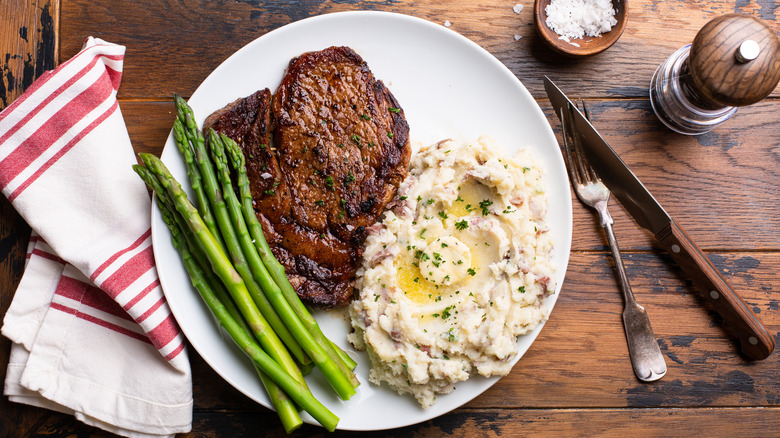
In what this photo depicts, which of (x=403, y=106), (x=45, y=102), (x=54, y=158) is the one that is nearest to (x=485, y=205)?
(x=403, y=106)

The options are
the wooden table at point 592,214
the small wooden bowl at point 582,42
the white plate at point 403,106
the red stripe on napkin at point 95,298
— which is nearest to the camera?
the white plate at point 403,106

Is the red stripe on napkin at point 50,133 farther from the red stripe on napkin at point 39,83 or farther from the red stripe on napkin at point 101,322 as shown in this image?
the red stripe on napkin at point 101,322

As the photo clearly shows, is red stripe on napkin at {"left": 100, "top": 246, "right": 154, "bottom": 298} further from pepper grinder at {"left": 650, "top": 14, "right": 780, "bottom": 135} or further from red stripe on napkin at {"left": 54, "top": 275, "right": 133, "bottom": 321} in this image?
pepper grinder at {"left": 650, "top": 14, "right": 780, "bottom": 135}

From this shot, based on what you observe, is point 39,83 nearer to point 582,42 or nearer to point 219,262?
point 219,262

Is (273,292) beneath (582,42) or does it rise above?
beneath

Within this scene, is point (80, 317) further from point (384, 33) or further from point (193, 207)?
point (384, 33)

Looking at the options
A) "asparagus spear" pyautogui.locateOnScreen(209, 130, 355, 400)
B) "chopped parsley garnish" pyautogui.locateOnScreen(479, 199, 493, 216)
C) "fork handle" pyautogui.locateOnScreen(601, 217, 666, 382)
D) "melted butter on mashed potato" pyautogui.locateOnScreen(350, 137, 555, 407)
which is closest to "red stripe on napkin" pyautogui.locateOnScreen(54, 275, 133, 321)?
"asparagus spear" pyautogui.locateOnScreen(209, 130, 355, 400)

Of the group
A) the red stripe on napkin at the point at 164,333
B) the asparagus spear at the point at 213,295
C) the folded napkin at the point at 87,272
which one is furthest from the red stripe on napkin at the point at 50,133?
the red stripe on napkin at the point at 164,333
